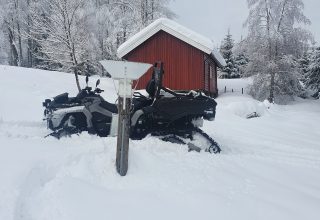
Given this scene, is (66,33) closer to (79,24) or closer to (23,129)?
(79,24)

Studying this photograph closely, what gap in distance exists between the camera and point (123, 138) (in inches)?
201

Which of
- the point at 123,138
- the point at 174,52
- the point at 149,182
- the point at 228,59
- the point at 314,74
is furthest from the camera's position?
the point at 228,59

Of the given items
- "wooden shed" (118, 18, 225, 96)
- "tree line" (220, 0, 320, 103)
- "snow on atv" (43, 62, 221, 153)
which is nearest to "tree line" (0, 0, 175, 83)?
"wooden shed" (118, 18, 225, 96)

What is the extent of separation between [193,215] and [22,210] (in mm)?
1691

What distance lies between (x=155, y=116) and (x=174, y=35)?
1502cm

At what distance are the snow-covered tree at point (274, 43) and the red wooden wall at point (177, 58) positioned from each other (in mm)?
7279

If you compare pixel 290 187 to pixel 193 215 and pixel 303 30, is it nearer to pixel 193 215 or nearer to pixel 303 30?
pixel 193 215

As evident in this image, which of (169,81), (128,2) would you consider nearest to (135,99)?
(169,81)

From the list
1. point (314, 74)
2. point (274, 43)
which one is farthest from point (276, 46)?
point (314, 74)

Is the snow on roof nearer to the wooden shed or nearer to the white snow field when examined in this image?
the wooden shed

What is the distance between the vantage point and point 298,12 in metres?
27.3

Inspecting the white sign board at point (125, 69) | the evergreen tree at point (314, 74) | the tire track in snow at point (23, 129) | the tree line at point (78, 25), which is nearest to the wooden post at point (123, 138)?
the white sign board at point (125, 69)

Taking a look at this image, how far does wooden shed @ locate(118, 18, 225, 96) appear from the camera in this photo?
21.1 metres

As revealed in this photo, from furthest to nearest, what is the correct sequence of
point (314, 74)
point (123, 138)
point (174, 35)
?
1. point (314, 74)
2. point (174, 35)
3. point (123, 138)
